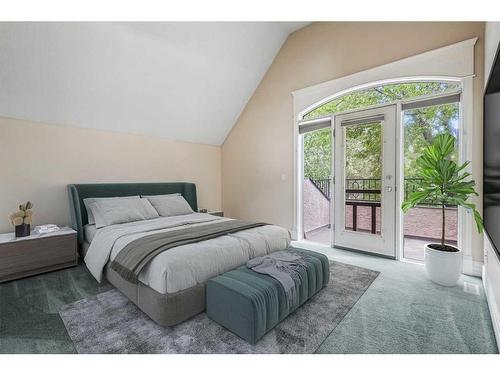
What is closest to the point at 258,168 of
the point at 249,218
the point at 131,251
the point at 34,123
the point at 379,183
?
the point at 249,218

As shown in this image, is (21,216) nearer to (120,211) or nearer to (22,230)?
(22,230)

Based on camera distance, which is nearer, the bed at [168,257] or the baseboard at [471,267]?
the bed at [168,257]

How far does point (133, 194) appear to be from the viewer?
13.1 feet

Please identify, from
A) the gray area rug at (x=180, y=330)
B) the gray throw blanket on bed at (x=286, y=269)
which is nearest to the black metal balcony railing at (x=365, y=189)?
the gray area rug at (x=180, y=330)

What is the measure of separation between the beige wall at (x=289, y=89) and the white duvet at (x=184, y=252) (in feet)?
6.16

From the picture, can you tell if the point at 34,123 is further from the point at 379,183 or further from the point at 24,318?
the point at 379,183

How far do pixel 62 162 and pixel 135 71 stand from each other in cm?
168

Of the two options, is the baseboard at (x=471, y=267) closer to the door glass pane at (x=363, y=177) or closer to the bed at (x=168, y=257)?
the door glass pane at (x=363, y=177)

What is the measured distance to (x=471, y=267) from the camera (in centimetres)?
270

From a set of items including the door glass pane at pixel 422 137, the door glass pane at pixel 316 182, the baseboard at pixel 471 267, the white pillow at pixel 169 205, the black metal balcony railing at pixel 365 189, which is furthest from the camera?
the door glass pane at pixel 316 182

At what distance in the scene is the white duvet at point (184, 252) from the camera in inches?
71.4

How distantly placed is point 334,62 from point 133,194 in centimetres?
389

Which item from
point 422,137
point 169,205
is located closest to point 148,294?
point 169,205
